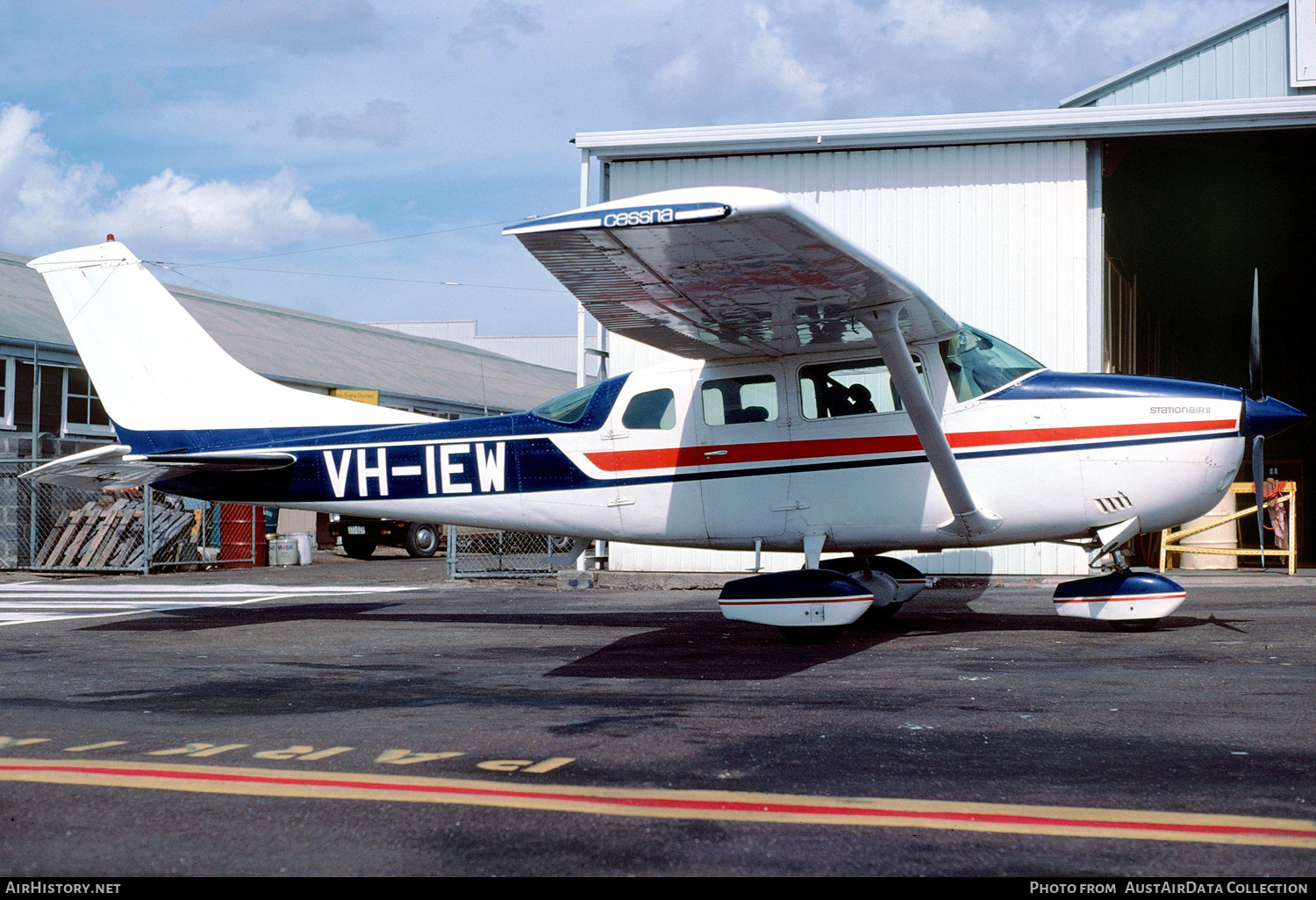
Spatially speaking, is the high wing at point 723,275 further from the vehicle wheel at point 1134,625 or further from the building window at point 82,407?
the building window at point 82,407

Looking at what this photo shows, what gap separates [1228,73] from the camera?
21.7m

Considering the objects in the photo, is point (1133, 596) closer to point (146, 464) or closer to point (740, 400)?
point (740, 400)

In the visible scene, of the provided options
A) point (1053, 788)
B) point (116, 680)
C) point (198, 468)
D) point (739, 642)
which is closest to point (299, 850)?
point (1053, 788)

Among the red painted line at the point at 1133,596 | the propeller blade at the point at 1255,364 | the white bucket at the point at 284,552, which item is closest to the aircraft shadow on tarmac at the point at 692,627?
the red painted line at the point at 1133,596

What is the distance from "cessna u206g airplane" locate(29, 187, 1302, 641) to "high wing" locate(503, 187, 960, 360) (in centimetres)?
2

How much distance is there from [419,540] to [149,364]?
46.3 ft

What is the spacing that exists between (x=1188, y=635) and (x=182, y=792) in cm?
700

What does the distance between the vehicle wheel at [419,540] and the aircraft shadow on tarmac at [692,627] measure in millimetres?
11899

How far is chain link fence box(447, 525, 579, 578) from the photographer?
1478 cm

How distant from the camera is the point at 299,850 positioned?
3.14 metres

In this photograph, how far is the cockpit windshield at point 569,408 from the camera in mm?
9398

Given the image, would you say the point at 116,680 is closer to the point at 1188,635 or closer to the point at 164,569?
the point at 1188,635

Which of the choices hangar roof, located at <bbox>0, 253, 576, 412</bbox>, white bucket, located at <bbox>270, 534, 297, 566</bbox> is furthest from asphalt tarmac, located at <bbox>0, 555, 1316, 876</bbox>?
hangar roof, located at <bbox>0, 253, 576, 412</bbox>

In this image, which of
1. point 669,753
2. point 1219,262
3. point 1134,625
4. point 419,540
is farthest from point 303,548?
point 1219,262
